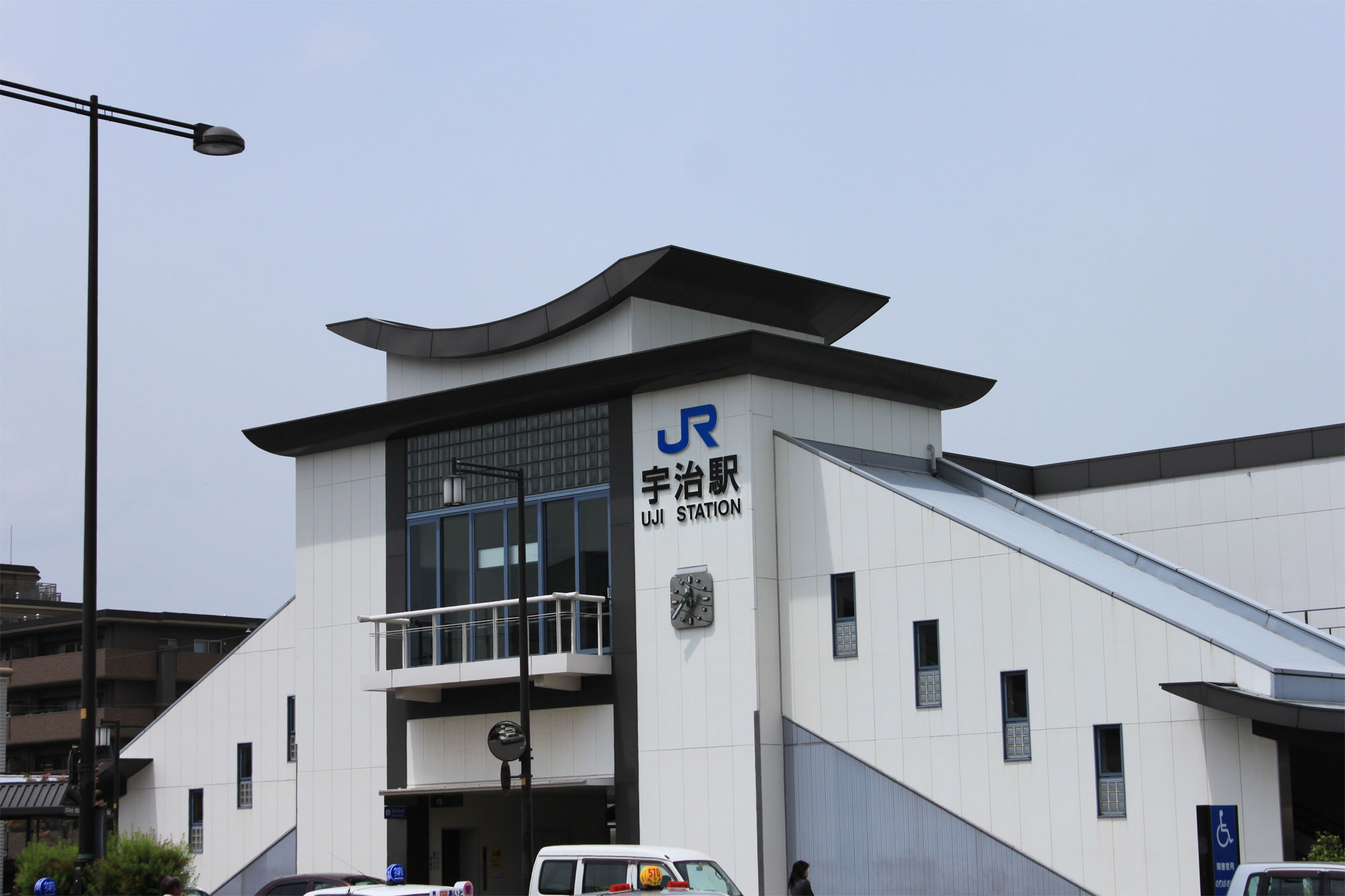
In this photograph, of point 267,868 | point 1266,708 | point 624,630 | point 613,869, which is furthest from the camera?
point 267,868

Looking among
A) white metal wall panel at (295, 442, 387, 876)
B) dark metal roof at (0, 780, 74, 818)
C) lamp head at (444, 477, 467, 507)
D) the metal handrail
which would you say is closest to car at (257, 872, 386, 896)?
the metal handrail

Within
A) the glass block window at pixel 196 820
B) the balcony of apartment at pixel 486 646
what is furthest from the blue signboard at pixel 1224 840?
the glass block window at pixel 196 820

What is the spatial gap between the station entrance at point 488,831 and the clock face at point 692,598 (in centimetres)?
490

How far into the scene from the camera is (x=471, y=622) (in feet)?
99.9

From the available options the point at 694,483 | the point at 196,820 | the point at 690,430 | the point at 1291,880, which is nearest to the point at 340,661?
the point at 196,820

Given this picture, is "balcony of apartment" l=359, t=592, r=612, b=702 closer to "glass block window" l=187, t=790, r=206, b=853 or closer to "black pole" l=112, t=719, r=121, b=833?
"black pole" l=112, t=719, r=121, b=833

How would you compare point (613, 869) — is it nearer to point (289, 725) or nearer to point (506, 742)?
point (506, 742)

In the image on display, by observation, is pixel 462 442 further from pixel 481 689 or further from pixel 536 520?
pixel 481 689

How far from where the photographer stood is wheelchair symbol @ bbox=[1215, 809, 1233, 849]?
70.9 feet

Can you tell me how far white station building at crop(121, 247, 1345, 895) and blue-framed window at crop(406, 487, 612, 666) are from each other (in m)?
0.07

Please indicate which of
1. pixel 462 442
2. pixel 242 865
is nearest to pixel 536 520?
pixel 462 442

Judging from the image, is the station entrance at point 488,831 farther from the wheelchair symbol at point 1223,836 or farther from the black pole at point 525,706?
the wheelchair symbol at point 1223,836

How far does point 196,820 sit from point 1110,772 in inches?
849

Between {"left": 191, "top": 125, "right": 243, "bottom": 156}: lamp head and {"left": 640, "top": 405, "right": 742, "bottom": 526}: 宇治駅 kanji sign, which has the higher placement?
{"left": 191, "top": 125, "right": 243, "bottom": 156}: lamp head
